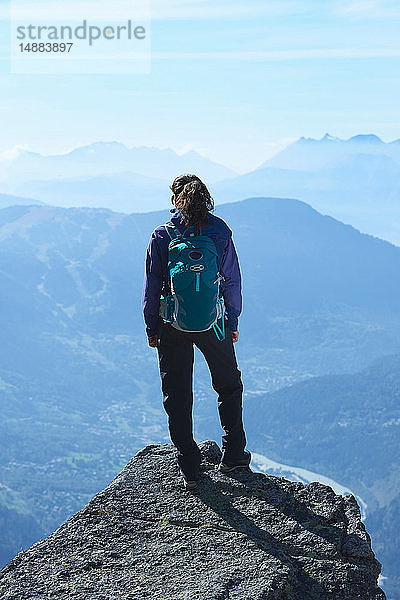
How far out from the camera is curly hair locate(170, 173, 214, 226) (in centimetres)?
630

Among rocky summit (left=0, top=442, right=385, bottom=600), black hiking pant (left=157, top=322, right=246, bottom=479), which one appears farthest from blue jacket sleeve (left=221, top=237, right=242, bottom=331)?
rocky summit (left=0, top=442, right=385, bottom=600)

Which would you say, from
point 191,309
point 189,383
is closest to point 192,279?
point 191,309

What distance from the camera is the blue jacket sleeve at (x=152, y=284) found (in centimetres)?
646

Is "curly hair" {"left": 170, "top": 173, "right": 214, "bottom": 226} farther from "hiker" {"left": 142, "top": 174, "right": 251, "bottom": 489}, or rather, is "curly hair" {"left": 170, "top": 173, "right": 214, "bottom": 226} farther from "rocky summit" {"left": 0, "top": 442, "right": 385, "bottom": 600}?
"rocky summit" {"left": 0, "top": 442, "right": 385, "bottom": 600}

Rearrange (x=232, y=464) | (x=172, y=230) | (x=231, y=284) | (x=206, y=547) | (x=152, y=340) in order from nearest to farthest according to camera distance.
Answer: (x=206, y=547) < (x=172, y=230) < (x=231, y=284) < (x=152, y=340) < (x=232, y=464)

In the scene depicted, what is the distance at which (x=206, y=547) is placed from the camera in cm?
568

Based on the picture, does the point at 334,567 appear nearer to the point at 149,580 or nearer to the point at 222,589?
the point at 222,589

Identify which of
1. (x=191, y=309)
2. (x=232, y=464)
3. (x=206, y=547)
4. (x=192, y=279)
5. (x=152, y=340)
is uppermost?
(x=192, y=279)

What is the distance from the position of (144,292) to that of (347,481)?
203 meters

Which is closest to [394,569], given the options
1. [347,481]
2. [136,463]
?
[347,481]

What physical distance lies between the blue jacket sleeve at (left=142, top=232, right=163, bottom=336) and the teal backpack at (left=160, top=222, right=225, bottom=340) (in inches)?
5.2

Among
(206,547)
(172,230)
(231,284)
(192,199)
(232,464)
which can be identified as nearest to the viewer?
(206,547)

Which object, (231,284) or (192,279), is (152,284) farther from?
(231,284)

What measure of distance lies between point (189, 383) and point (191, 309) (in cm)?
87
